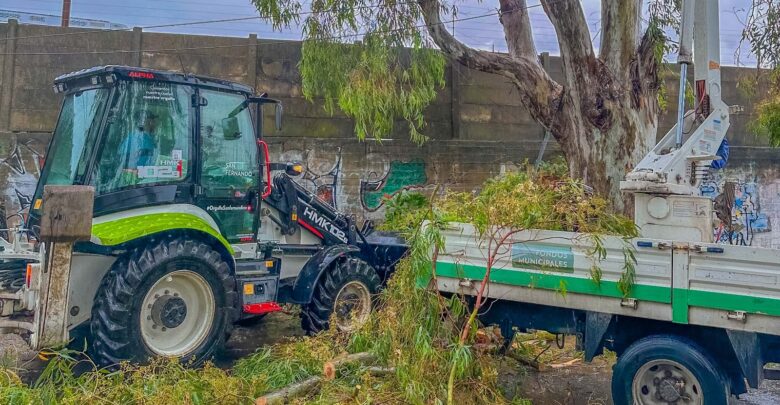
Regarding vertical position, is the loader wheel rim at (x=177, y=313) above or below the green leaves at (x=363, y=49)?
below

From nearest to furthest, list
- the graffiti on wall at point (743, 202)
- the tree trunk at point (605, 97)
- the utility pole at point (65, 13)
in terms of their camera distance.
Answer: the tree trunk at point (605, 97), the utility pole at point (65, 13), the graffiti on wall at point (743, 202)

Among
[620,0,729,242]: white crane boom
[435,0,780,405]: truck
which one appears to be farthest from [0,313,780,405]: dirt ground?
[620,0,729,242]: white crane boom

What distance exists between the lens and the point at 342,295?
22.7ft

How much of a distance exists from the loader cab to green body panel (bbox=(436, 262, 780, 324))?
2.38m

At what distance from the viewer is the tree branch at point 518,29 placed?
843 centimetres

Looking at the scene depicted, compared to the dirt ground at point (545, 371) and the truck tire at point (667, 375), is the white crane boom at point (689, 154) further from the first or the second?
the dirt ground at point (545, 371)

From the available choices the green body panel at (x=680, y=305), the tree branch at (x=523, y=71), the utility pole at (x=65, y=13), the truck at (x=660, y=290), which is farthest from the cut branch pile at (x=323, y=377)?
the utility pole at (x=65, y=13)

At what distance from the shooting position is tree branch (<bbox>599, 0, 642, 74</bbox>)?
7.52m

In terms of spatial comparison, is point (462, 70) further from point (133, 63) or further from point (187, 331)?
point (187, 331)

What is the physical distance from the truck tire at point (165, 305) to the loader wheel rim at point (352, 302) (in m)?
1.40

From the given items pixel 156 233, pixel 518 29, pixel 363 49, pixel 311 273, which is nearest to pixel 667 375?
pixel 311 273

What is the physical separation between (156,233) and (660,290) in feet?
13.7

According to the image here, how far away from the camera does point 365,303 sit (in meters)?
7.09

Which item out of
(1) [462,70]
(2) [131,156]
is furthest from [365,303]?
(1) [462,70]
